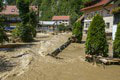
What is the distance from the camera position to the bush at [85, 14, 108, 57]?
11219mm

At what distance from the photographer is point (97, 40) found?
11.2 meters

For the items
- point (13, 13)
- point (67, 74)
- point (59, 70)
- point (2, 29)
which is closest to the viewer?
point (67, 74)

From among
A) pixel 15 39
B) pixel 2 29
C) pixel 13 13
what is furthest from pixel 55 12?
pixel 2 29

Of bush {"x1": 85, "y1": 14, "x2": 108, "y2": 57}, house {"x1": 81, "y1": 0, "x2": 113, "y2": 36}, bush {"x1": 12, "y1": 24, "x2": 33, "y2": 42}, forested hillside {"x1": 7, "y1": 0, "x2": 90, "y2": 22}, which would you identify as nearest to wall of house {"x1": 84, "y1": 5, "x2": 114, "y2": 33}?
house {"x1": 81, "y1": 0, "x2": 113, "y2": 36}

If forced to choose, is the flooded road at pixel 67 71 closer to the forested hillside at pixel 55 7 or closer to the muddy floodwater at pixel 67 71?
the muddy floodwater at pixel 67 71

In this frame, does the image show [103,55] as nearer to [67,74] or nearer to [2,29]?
[67,74]

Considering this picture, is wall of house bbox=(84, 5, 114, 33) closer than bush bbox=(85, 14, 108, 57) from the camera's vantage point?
No

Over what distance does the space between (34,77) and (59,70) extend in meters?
1.66

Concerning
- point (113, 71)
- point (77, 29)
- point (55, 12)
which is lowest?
point (113, 71)

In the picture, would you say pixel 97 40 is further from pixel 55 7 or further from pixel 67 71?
pixel 55 7

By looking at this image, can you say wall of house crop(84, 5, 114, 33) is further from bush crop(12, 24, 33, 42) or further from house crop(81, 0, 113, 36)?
bush crop(12, 24, 33, 42)

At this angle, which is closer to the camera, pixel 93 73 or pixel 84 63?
pixel 93 73

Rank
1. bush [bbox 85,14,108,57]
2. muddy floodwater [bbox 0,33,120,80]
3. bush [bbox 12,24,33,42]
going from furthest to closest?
bush [bbox 12,24,33,42], bush [bbox 85,14,108,57], muddy floodwater [bbox 0,33,120,80]

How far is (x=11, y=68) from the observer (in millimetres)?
8875
